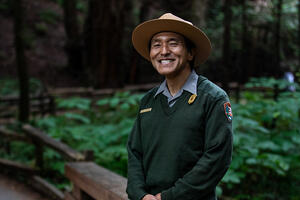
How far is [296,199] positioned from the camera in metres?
5.08

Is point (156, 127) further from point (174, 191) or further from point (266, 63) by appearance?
point (266, 63)

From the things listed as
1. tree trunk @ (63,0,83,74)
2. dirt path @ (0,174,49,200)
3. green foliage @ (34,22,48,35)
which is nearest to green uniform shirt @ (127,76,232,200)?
dirt path @ (0,174,49,200)

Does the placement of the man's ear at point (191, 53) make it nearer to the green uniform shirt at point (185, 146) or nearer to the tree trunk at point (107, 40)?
the green uniform shirt at point (185, 146)

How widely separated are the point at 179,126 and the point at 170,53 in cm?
46

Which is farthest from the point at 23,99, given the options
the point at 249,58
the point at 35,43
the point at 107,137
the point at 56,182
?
the point at 35,43

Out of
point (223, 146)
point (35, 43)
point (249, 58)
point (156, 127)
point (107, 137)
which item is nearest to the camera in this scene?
point (223, 146)

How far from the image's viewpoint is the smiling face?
6.73 ft

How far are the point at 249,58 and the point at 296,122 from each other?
10.6 m

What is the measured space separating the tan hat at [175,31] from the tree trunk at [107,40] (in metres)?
11.3

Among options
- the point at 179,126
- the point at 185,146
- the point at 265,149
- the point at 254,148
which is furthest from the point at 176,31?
the point at 265,149

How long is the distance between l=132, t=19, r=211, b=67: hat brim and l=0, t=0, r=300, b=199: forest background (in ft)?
7.34

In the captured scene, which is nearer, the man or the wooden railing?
the man

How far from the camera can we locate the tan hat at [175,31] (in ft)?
6.53

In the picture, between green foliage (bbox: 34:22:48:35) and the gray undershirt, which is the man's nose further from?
green foliage (bbox: 34:22:48:35)
